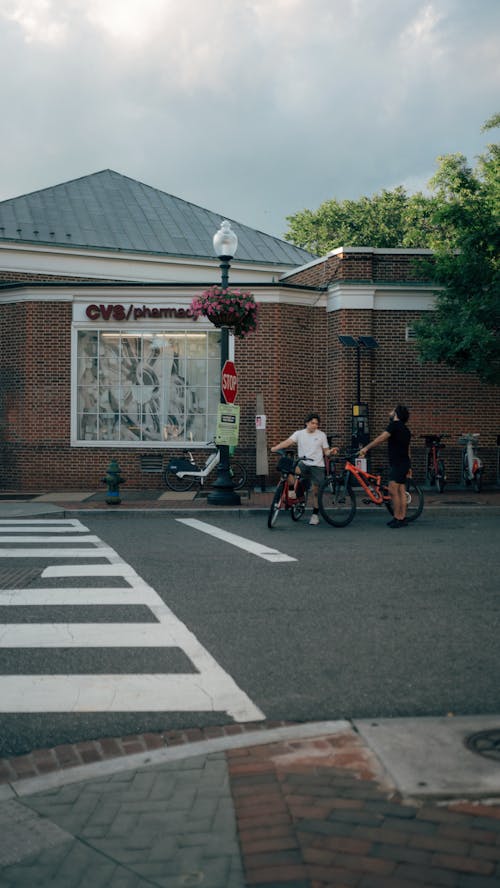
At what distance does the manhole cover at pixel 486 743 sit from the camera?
13.1 feet

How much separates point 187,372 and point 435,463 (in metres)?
6.10

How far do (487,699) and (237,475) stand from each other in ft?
51.3

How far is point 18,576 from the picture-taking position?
8.97m

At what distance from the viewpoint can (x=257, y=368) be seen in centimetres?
2075

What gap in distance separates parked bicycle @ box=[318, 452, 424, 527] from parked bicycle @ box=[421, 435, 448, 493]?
499cm

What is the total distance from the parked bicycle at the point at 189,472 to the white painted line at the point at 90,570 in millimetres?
10056

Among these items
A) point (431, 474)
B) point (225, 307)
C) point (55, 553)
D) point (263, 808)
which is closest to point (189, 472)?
point (225, 307)

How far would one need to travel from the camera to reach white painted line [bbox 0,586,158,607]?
25.2ft

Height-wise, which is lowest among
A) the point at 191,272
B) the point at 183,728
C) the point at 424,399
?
the point at 183,728

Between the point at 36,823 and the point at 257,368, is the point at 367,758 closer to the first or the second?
the point at 36,823

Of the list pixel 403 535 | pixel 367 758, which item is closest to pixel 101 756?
pixel 367 758

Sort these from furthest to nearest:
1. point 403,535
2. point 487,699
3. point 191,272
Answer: point 191,272 → point 403,535 → point 487,699

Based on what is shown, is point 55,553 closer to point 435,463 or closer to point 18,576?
point 18,576

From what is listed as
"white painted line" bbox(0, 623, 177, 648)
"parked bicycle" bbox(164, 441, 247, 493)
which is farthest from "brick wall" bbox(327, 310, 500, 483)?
"white painted line" bbox(0, 623, 177, 648)
